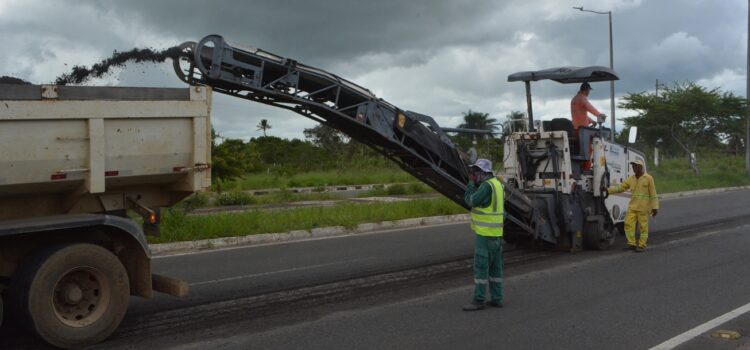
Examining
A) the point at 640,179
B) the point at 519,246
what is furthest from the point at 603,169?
the point at 519,246

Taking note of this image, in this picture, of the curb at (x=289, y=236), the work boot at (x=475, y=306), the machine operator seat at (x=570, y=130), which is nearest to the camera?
the work boot at (x=475, y=306)

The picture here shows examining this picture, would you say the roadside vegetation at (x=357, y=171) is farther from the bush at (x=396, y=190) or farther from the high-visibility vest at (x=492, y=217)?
the high-visibility vest at (x=492, y=217)

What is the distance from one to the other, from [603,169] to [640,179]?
2.41 feet

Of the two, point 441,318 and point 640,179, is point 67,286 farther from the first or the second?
point 640,179

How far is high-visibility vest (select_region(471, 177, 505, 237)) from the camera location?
272 inches

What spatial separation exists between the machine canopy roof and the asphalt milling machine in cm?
2

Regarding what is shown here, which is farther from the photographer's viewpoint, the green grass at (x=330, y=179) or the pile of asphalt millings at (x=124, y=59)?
the green grass at (x=330, y=179)

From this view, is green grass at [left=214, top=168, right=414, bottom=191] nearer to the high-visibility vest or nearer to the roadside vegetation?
the roadside vegetation

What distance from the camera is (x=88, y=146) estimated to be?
17.9 feet

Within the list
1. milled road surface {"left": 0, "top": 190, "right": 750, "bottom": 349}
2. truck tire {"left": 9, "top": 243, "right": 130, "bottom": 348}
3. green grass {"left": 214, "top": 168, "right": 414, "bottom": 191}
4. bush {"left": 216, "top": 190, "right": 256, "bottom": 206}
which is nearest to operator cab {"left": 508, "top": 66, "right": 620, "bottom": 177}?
milled road surface {"left": 0, "top": 190, "right": 750, "bottom": 349}

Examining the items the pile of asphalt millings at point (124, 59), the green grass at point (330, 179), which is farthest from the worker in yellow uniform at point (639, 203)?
the green grass at point (330, 179)

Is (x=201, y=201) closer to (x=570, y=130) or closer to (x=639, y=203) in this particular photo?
(x=570, y=130)

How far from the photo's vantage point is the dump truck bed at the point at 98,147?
5.11 metres

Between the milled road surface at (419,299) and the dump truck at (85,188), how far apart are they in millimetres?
A: 436
